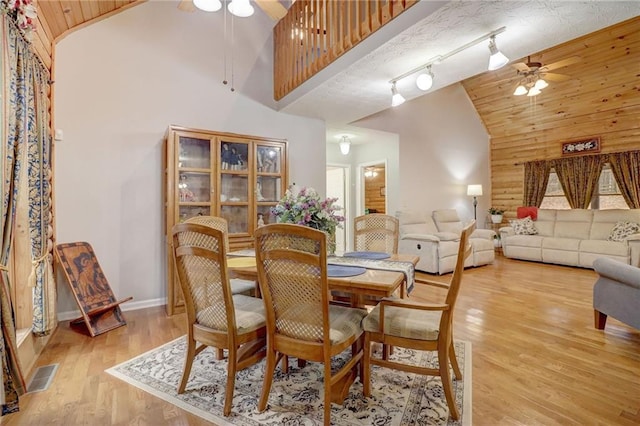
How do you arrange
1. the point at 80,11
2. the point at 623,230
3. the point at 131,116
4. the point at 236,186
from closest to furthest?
the point at 80,11, the point at 131,116, the point at 236,186, the point at 623,230

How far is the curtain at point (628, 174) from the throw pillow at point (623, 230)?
68 cm

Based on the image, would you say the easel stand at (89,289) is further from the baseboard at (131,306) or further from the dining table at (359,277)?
the dining table at (359,277)

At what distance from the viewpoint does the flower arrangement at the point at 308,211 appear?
2197 millimetres

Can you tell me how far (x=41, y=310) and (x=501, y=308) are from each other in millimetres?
4174

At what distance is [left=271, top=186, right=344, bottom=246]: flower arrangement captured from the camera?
2197mm

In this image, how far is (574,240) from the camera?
5.65m

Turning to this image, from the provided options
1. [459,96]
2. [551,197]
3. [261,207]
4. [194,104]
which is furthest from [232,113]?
[551,197]

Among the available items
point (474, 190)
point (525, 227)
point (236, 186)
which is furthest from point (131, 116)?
point (525, 227)

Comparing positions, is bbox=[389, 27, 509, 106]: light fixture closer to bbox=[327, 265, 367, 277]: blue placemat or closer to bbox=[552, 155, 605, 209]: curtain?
bbox=[327, 265, 367, 277]: blue placemat

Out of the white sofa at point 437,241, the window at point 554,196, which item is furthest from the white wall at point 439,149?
the window at point 554,196

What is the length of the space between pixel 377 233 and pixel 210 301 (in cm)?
174

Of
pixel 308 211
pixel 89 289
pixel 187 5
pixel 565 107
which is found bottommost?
pixel 89 289

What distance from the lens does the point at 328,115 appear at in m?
4.53

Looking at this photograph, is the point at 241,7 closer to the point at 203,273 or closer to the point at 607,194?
the point at 203,273
